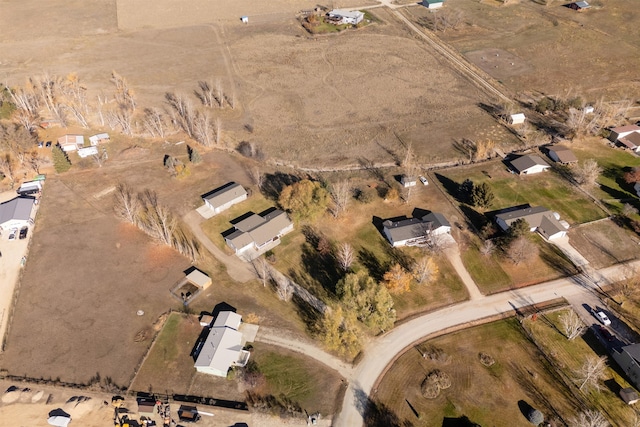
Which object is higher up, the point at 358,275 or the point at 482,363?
the point at 358,275

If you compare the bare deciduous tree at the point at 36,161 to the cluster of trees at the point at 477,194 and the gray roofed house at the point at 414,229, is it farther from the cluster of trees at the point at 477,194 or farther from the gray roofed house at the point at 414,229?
the cluster of trees at the point at 477,194

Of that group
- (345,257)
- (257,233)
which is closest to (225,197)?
(257,233)

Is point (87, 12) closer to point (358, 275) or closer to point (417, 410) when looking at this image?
point (358, 275)

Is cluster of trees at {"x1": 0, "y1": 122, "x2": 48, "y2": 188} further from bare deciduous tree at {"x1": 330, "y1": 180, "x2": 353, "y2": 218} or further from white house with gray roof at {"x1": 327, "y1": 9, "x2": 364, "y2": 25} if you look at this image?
white house with gray roof at {"x1": 327, "y1": 9, "x2": 364, "y2": 25}

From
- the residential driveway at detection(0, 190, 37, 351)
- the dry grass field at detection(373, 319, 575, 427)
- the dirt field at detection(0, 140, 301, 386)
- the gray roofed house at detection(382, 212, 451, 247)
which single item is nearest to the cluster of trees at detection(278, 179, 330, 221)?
the gray roofed house at detection(382, 212, 451, 247)

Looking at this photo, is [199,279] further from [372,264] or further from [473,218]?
[473,218]

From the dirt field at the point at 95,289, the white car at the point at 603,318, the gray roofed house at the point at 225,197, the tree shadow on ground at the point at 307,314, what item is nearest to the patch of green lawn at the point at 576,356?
the white car at the point at 603,318

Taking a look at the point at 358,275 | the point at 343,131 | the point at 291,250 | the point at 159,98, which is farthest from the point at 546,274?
the point at 159,98
